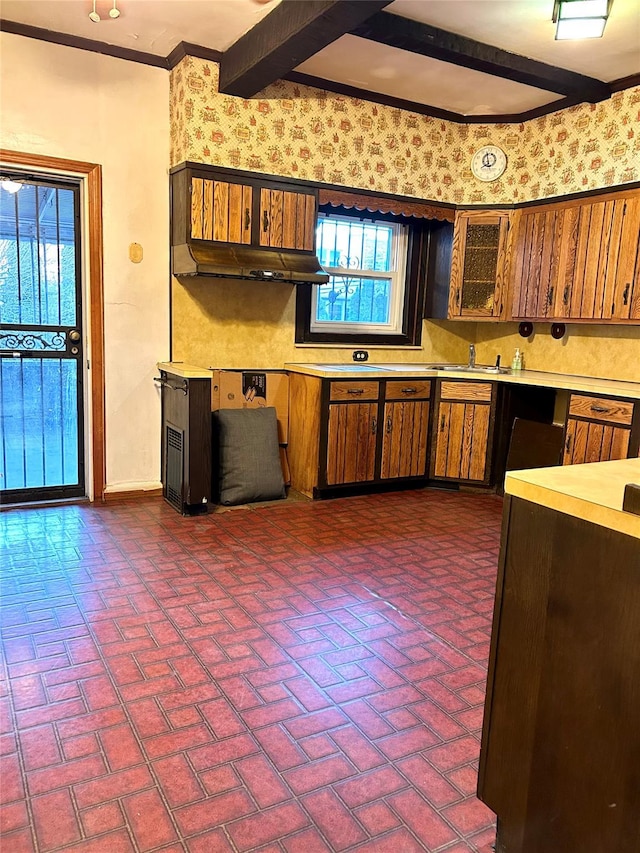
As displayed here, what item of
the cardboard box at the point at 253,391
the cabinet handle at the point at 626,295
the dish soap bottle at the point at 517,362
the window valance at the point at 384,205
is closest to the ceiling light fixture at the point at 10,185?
the cardboard box at the point at 253,391

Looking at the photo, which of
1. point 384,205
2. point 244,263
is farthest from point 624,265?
point 244,263

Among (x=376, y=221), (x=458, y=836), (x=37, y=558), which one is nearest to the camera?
(x=458, y=836)

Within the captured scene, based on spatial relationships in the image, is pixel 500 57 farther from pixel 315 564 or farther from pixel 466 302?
pixel 315 564

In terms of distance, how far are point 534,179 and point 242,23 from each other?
244 cm

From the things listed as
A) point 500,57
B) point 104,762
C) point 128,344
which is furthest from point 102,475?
point 500,57

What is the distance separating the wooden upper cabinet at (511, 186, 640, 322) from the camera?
4180 mm

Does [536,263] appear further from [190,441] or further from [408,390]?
[190,441]

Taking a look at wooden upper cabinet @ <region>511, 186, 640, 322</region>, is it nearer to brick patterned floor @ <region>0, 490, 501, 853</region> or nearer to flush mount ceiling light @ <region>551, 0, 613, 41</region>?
flush mount ceiling light @ <region>551, 0, 613, 41</region>

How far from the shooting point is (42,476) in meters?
4.20

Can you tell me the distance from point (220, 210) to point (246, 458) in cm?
162

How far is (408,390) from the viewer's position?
4.70 m

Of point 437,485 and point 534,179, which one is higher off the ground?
point 534,179

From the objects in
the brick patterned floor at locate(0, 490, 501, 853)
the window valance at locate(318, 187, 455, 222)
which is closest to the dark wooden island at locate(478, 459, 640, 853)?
the brick patterned floor at locate(0, 490, 501, 853)

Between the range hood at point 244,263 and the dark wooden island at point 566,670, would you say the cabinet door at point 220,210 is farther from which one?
the dark wooden island at point 566,670
